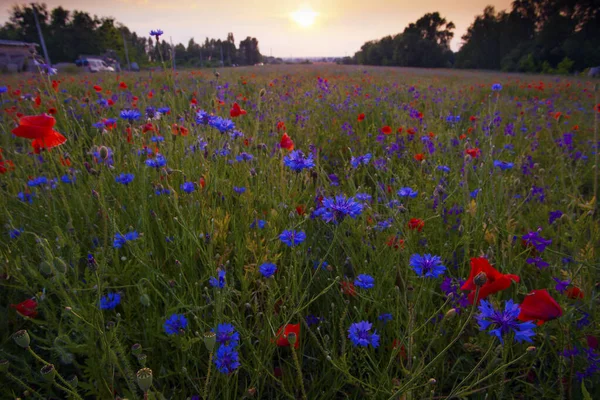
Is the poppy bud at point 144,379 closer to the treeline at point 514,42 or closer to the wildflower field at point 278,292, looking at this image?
the wildflower field at point 278,292

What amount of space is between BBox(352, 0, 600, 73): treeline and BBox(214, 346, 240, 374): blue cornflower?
20.2 metres

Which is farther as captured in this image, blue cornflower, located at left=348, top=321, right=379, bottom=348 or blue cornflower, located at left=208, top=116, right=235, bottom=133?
blue cornflower, located at left=208, top=116, right=235, bottom=133

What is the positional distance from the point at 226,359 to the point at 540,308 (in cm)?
80

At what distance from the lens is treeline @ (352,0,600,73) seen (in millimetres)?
22509

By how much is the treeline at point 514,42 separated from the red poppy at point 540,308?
19.9m

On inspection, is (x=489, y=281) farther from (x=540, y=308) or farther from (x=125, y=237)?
(x=125, y=237)

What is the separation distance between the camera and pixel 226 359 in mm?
938

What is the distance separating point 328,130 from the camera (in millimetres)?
3504

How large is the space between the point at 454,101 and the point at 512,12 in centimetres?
3748

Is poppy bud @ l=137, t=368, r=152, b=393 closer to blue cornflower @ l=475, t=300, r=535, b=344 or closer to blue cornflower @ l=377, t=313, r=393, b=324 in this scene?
blue cornflower @ l=475, t=300, r=535, b=344

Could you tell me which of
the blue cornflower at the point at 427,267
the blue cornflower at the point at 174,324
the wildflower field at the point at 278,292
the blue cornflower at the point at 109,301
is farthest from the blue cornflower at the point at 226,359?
the blue cornflower at the point at 427,267

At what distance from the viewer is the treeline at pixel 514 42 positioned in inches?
886

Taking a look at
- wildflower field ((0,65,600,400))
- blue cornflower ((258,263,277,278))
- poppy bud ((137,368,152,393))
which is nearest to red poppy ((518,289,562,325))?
wildflower field ((0,65,600,400))

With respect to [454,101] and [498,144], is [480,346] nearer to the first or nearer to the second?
[498,144]
